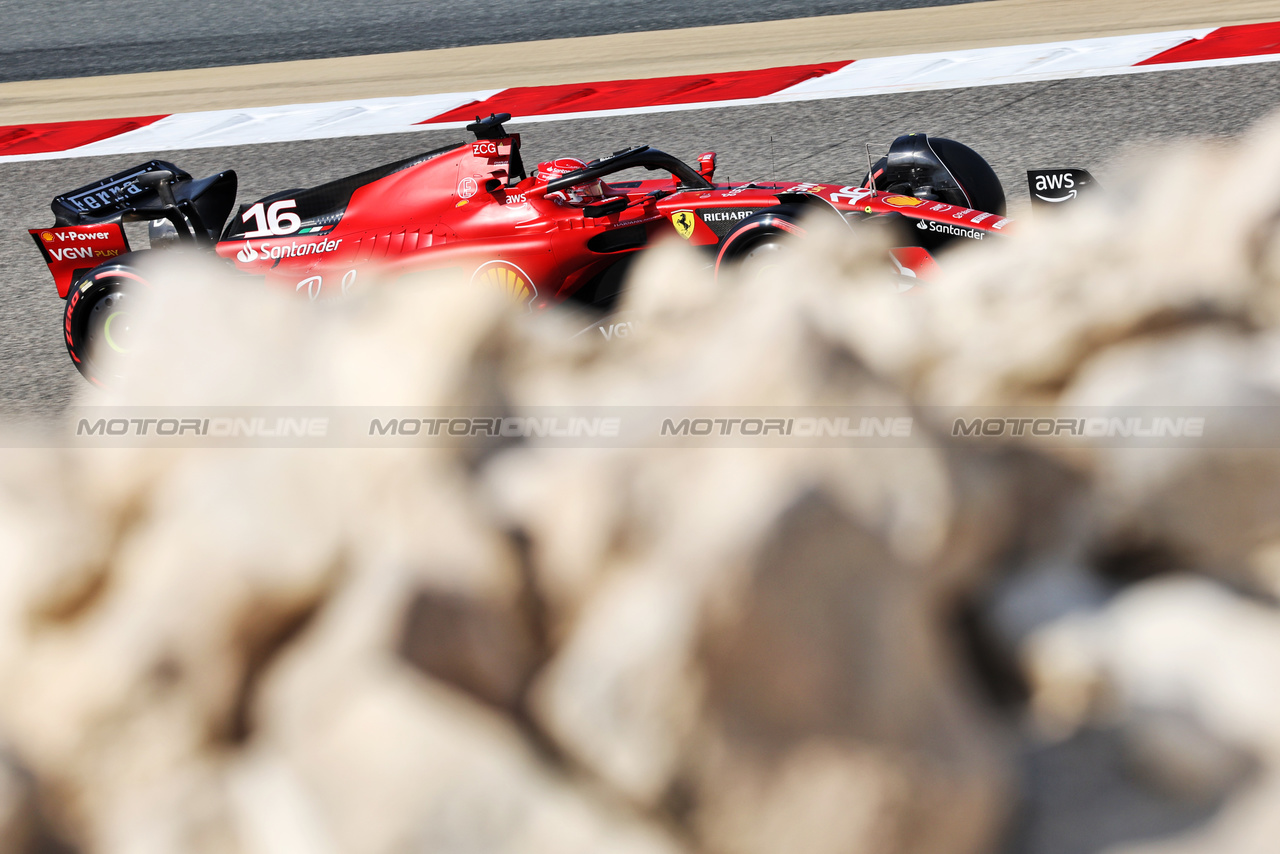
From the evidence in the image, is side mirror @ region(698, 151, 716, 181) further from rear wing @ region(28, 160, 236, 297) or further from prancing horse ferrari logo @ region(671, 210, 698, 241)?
rear wing @ region(28, 160, 236, 297)

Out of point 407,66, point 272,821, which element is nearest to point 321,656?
point 272,821

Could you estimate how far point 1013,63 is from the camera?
985 centimetres

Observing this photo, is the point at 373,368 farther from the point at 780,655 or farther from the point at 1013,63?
the point at 1013,63

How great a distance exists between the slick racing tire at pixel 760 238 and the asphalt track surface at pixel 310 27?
8065 mm

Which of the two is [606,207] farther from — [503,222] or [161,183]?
[161,183]

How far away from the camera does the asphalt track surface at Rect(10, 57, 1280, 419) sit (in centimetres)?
761

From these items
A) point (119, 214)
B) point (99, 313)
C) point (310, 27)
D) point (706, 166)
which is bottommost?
point (310, 27)

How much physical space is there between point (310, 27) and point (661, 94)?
230 inches

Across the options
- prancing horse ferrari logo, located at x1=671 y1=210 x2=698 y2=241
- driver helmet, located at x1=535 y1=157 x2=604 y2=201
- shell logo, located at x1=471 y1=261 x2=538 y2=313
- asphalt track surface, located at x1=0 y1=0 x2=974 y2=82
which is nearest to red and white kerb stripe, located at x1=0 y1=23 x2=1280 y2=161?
asphalt track surface, located at x1=0 y1=0 x2=974 y2=82

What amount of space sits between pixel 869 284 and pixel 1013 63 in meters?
8.55

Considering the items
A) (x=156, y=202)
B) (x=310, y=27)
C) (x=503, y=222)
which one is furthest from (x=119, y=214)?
(x=310, y=27)

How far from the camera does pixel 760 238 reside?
198 inches

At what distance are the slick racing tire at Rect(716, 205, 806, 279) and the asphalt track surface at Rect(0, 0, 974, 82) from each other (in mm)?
8065

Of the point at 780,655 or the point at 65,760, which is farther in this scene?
the point at 65,760
